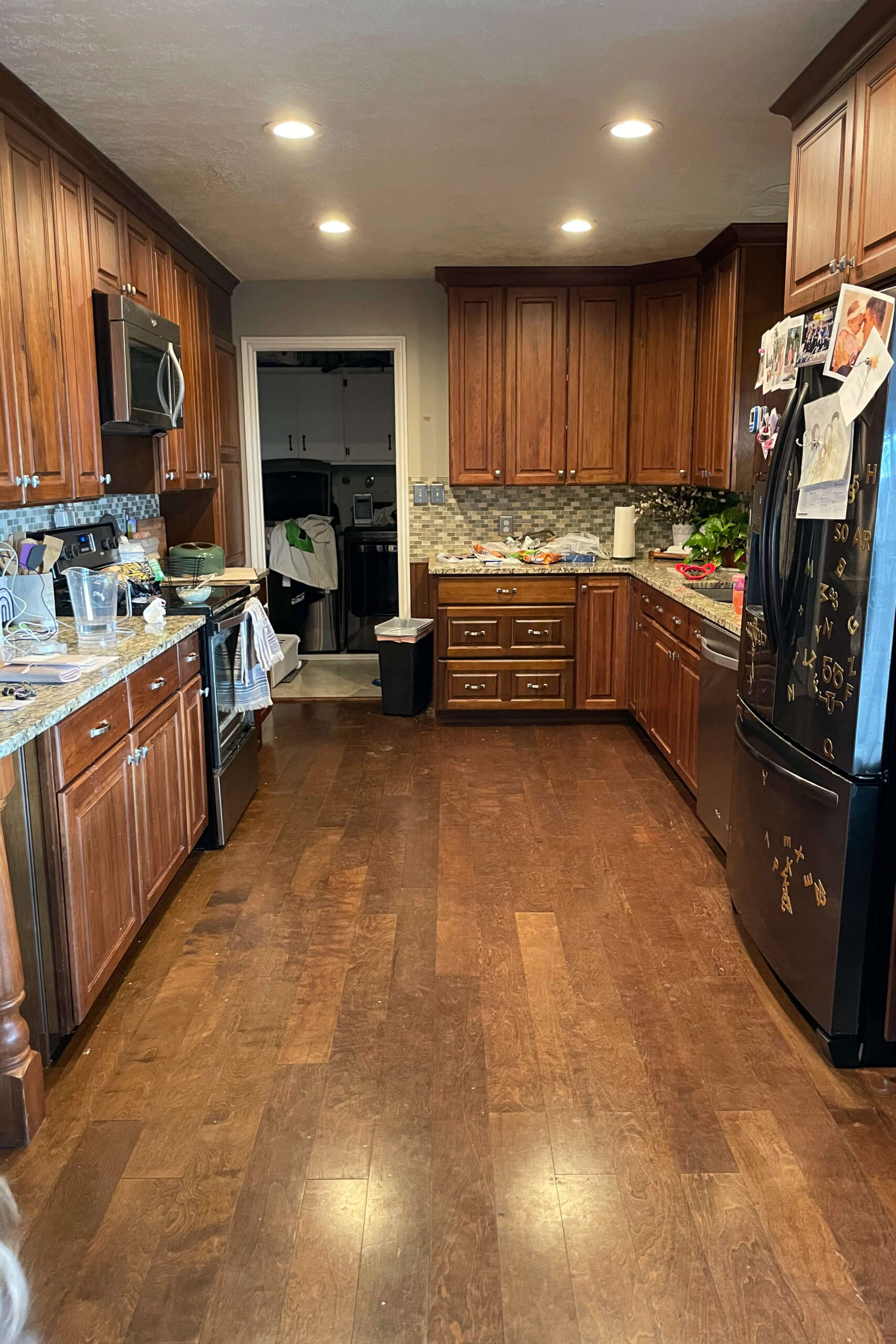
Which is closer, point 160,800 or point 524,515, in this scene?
point 160,800

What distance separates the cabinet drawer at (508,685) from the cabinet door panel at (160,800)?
2.38 m

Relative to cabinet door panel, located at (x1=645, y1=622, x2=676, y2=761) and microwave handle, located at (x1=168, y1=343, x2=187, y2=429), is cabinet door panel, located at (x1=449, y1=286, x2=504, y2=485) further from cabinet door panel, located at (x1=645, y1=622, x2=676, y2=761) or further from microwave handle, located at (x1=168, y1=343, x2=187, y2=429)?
microwave handle, located at (x1=168, y1=343, x2=187, y2=429)

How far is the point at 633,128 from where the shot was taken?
10.6ft

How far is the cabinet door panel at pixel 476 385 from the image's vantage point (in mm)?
5555

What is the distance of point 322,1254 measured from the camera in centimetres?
177

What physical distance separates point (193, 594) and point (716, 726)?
200 centimetres

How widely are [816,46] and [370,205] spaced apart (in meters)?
1.99

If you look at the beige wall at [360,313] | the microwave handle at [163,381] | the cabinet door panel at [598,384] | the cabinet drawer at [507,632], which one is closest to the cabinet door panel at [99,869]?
the microwave handle at [163,381]

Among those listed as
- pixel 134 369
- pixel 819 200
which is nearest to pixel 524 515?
pixel 134 369

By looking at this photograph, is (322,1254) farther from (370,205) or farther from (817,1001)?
(370,205)

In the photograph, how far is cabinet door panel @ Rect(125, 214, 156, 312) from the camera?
151 inches

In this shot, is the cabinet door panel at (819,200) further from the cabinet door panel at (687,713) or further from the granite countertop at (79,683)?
the granite countertop at (79,683)

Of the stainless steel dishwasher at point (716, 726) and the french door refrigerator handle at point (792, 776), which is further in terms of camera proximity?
the stainless steel dishwasher at point (716, 726)

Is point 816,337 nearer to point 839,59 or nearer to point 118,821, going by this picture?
point 839,59
